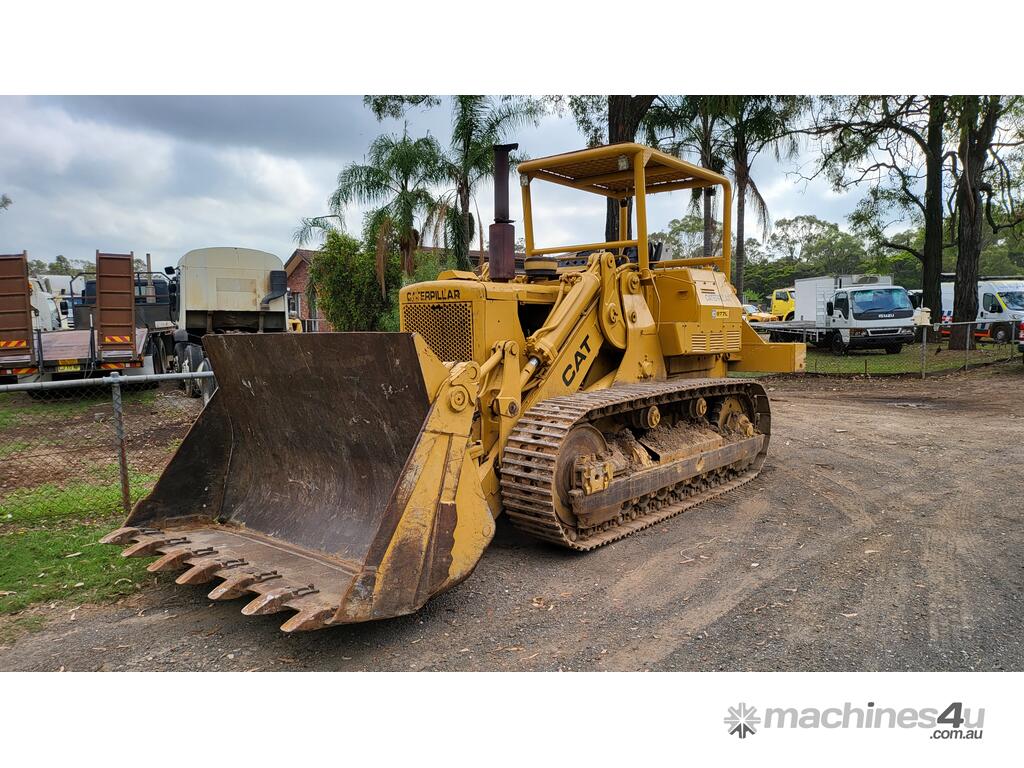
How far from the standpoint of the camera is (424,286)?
219 inches

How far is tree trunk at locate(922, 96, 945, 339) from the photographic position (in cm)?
2136

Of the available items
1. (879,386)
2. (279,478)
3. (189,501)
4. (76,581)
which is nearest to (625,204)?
(279,478)

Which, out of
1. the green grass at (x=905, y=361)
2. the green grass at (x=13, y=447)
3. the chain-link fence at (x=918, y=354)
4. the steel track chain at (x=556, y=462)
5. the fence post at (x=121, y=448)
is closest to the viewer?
the steel track chain at (x=556, y=462)

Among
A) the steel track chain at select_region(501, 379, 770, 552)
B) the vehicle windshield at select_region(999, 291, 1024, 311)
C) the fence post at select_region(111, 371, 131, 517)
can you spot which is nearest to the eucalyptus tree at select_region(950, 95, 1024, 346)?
the vehicle windshield at select_region(999, 291, 1024, 311)

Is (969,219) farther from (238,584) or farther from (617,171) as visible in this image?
(238,584)

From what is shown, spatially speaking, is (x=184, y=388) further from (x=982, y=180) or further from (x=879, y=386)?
(x=982, y=180)

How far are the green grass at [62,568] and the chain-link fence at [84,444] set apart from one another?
591mm

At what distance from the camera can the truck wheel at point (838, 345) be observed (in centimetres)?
2165

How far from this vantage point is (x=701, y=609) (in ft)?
13.2

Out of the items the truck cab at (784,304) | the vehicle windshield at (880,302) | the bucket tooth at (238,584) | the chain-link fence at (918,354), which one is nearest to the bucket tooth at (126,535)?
the bucket tooth at (238,584)

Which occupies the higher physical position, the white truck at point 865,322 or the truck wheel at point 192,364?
the white truck at point 865,322

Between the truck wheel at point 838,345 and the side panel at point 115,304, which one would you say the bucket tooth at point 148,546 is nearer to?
the side panel at point 115,304

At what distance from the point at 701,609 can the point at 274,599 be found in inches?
91.6

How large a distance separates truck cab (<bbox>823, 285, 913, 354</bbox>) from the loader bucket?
61.6 feet
